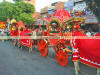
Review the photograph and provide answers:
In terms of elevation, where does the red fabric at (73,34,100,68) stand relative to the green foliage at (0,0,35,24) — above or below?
below

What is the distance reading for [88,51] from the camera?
12.5 feet

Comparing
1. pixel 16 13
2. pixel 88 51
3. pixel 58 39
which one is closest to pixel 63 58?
pixel 58 39

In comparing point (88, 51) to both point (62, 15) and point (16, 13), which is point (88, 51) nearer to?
point (62, 15)

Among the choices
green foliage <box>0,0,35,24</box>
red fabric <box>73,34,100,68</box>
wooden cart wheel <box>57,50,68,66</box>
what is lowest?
wooden cart wheel <box>57,50,68,66</box>

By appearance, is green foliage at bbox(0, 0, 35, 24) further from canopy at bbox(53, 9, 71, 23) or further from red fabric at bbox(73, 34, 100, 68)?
red fabric at bbox(73, 34, 100, 68)

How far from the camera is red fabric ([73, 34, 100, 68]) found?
11.4ft

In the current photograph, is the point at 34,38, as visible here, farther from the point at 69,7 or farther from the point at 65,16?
the point at 69,7

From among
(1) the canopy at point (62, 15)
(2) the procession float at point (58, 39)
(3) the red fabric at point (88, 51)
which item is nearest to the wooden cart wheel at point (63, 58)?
(2) the procession float at point (58, 39)

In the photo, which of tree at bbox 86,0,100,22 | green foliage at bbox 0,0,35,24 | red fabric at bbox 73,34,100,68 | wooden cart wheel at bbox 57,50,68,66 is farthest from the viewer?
green foliage at bbox 0,0,35,24

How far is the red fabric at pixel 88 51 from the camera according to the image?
347 cm

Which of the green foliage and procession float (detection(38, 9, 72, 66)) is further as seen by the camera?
the green foliage

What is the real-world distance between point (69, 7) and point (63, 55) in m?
12.8

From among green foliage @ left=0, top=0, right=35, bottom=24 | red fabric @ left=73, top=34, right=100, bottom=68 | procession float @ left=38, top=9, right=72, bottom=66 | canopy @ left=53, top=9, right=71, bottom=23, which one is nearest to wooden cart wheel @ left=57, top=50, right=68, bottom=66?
procession float @ left=38, top=9, right=72, bottom=66

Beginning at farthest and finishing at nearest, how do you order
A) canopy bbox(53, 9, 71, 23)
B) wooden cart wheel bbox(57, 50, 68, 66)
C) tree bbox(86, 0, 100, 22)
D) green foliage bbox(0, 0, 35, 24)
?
green foliage bbox(0, 0, 35, 24) → canopy bbox(53, 9, 71, 23) → wooden cart wheel bbox(57, 50, 68, 66) → tree bbox(86, 0, 100, 22)
